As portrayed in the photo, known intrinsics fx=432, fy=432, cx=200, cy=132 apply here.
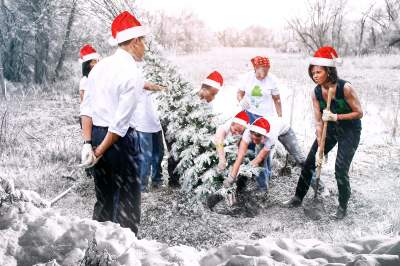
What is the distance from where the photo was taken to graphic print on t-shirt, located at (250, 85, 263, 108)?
5.34 m

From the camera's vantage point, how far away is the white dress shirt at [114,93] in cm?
271

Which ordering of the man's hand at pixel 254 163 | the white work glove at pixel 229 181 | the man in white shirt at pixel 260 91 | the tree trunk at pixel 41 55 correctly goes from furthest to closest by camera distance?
the tree trunk at pixel 41 55 → the man in white shirt at pixel 260 91 → the man's hand at pixel 254 163 → the white work glove at pixel 229 181

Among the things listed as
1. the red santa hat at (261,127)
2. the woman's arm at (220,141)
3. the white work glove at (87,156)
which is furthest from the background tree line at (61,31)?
the white work glove at (87,156)

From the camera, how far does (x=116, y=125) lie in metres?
2.70

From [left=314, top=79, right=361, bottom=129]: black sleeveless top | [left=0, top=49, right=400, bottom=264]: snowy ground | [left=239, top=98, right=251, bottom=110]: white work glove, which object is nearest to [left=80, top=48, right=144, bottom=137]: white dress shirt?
[left=0, top=49, right=400, bottom=264]: snowy ground

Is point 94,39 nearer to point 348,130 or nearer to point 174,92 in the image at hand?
point 174,92

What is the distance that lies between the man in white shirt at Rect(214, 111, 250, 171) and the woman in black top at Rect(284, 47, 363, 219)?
0.76m

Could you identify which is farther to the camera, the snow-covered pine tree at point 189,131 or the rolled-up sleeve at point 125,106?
the snow-covered pine tree at point 189,131

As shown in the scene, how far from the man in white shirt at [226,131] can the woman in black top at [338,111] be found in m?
0.76

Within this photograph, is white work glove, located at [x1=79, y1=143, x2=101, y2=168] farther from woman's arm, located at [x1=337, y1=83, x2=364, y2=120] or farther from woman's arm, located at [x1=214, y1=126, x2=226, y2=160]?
woman's arm, located at [x1=337, y1=83, x2=364, y2=120]

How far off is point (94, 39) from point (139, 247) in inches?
509

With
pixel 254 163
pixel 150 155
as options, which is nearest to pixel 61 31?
pixel 150 155

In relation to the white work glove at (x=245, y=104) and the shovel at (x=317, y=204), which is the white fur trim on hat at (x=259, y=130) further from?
the white work glove at (x=245, y=104)

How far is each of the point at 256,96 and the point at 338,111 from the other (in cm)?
136
